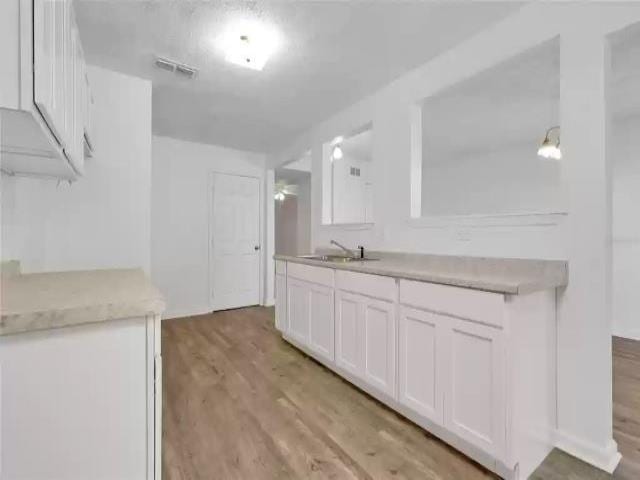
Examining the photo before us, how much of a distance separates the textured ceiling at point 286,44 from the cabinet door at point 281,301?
176 cm

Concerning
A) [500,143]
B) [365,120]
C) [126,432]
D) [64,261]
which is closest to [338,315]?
[126,432]

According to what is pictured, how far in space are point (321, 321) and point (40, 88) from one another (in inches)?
85.3

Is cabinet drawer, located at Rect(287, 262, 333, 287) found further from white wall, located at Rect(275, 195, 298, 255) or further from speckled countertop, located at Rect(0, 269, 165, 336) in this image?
white wall, located at Rect(275, 195, 298, 255)

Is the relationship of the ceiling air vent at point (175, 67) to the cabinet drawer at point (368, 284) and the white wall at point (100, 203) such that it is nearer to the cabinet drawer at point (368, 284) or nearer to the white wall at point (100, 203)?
the white wall at point (100, 203)

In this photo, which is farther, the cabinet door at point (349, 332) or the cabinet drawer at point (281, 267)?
the cabinet drawer at point (281, 267)

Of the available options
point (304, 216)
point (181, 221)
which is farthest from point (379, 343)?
point (304, 216)

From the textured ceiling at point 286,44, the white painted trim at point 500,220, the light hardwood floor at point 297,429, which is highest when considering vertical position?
the textured ceiling at point 286,44

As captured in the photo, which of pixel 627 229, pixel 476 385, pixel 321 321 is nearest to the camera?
pixel 476 385

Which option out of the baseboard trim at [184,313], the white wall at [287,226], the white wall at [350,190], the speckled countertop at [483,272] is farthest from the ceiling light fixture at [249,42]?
the white wall at [287,226]

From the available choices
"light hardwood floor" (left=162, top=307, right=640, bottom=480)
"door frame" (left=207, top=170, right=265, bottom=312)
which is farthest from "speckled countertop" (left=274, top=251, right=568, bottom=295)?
"door frame" (left=207, top=170, right=265, bottom=312)

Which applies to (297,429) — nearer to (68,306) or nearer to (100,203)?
(68,306)

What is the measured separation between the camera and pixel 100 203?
2.34 meters

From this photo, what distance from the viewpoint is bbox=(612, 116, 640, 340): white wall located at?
3.27 metres

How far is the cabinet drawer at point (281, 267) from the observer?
3133 mm
